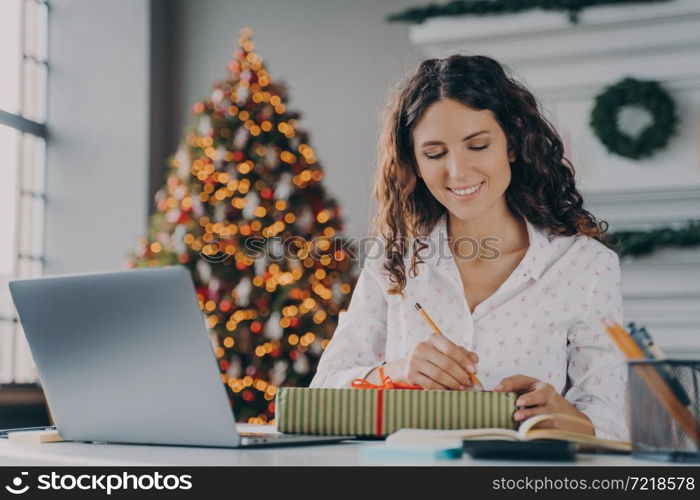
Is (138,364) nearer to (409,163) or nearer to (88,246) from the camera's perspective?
(409,163)

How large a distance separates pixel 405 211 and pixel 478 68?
0.33 metres

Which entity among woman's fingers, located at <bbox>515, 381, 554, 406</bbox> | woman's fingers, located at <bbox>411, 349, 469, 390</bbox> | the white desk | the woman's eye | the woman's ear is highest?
the woman's ear

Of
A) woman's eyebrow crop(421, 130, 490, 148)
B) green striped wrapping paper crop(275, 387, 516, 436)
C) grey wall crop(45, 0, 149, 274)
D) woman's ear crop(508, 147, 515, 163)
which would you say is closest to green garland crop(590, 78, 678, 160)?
woman's ear crop(508, 147, 515, 163)

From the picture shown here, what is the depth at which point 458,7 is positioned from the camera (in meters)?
3.63

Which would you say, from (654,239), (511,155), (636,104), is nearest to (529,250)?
(511,155)

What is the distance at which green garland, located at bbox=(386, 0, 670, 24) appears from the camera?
11.4 ft

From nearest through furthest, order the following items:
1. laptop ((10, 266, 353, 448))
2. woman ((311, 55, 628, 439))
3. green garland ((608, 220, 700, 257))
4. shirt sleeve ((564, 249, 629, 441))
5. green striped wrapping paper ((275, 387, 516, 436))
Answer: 1. laptop ((10, 266, 353, 448))
2. green striped wrapping paper ((275, 387, 516, 436))
3. shirt sleeve ((564, 249, 629, 441))
4. woman ((311, 55, 628, 439))
5. green garland ((608, 220, 700, 257))

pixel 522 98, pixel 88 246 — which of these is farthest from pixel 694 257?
pixel 88 246

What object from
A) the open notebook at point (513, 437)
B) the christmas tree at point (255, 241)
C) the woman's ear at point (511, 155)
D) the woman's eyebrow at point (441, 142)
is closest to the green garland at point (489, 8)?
the christmas tree at point (255, 241)

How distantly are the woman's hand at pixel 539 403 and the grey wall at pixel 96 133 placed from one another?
314 centimetres

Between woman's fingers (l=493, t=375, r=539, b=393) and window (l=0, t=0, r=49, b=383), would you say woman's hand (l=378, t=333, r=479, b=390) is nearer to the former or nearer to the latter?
woman's fingers (l=493, t=375, r=539, b=393)

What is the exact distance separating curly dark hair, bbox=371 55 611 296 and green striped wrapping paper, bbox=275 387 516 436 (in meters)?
0.59

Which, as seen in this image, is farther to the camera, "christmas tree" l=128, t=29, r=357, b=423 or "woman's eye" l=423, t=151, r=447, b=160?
"christmas tree" l=128, t=29, r=357, b=423

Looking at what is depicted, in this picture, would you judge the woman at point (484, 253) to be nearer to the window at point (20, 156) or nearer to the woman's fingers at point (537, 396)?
the woman's fingers at point (537, 396)
